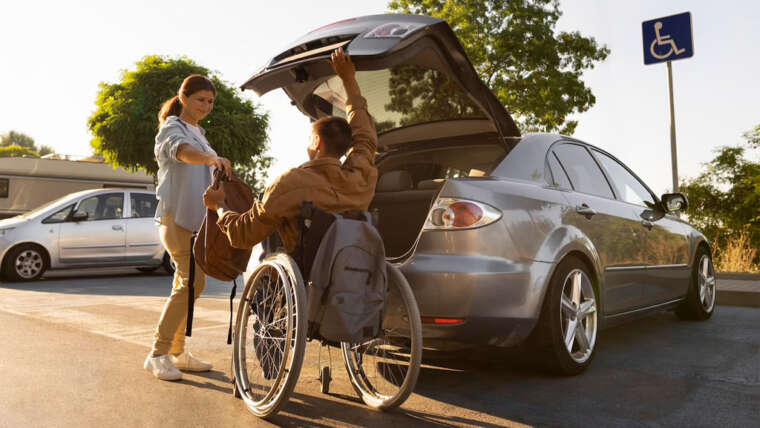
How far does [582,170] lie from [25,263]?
991 cm

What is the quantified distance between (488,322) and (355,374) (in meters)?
0.79

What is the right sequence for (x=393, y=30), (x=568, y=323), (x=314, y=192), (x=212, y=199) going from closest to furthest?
(x=314, y=192) < (x=393, y=30) < (x=212, y=199) < (x=568, y=323)

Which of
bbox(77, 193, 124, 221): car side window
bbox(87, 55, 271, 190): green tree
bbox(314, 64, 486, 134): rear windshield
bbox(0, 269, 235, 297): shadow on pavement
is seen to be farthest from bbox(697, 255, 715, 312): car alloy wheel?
bbox(87, 55, 271, 190): green tree

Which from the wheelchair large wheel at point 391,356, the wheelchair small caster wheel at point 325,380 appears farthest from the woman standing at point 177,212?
the wheelchair large wheel at point 391,356

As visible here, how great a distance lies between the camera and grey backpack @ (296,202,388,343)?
10.2ft

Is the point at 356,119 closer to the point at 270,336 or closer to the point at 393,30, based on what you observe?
the point at 393,30

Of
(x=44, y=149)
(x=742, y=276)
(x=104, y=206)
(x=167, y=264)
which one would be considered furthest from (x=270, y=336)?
(x=44, y=149)

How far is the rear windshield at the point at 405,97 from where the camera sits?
4.01m

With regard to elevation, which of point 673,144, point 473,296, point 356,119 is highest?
point 673,144

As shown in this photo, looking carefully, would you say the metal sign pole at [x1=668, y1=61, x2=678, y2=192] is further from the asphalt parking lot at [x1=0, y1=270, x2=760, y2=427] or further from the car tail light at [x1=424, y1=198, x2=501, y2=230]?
the car tail light at [x1=424, y1=198, x2=501, y2=230]

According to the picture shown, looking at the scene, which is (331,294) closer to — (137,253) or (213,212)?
(213,212)

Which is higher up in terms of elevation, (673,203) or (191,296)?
(673,203)

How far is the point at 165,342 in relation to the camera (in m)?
4.22

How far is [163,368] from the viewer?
4.15 m
